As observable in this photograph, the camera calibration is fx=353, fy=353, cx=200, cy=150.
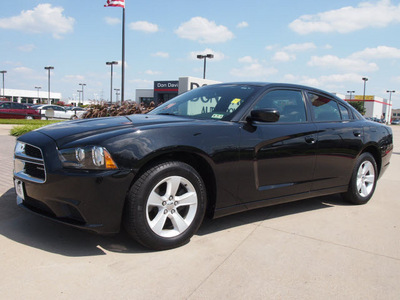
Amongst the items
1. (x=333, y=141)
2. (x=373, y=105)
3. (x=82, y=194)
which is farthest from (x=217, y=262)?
(x=373, y=105)

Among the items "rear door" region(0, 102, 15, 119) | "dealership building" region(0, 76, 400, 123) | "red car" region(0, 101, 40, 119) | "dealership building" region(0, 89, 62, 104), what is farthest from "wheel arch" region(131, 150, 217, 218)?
"dealership building" region(0, 89, 62, 104)

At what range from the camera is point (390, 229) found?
3928 mm

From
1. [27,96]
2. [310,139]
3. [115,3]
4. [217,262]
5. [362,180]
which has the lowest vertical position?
[217,262]

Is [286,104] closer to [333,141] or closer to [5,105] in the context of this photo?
[333,141]

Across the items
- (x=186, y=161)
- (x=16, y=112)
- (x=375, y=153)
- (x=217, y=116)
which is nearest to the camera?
(x=186, y=161)

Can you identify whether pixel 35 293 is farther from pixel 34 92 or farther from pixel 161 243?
pixel 34 92

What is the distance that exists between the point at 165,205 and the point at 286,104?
1.96 meters

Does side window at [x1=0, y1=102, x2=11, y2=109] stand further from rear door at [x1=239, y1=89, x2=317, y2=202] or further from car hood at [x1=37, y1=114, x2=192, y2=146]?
rear door at [x1=239, y1=89, x2=317, y2=202]

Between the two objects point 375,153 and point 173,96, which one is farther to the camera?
point 173,96

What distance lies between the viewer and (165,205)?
299 centimetres

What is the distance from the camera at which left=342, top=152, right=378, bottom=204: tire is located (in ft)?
15.4

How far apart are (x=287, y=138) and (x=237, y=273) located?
5.39ft

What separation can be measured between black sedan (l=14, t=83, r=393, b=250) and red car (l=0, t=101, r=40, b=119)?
24653mm

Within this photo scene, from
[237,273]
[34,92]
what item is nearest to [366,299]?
[237,273]
